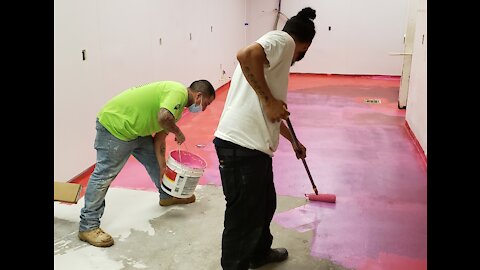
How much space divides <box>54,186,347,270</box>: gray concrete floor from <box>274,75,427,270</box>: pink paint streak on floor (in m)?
0.12

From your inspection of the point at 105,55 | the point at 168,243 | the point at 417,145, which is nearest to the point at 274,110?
the point at 168,243

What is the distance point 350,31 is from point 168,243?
23.5 feet

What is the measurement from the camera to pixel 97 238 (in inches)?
93.3

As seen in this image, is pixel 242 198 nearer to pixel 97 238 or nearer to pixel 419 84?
pixel 97 238

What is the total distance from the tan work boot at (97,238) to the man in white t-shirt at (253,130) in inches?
32.3

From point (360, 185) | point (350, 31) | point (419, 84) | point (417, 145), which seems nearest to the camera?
point (360, 185)

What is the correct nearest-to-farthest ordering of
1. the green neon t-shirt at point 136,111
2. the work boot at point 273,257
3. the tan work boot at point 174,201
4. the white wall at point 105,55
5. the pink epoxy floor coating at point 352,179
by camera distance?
1. the work boot at point 273,257
2. the green neon t-shirt at point 136,111
3. the pink epoxy floor coating at point 352,179
4. the tan work boot at point 174,201
5. the white wall at point 105,55

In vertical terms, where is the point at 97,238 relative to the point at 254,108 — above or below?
below

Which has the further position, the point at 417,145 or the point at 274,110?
the point at 417,145

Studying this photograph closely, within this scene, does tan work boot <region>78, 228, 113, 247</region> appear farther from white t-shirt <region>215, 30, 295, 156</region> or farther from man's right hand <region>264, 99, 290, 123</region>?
man's right hand <region>264, 99, 290, 123</region>

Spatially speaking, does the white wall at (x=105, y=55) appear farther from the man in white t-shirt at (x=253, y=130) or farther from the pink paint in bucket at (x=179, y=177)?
the man in white t-shirt at (x=253, y=130)

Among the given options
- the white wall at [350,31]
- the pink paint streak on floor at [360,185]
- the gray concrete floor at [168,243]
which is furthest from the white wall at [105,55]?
the white wall at [350,31]

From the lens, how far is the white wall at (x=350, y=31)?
27.3 ft
